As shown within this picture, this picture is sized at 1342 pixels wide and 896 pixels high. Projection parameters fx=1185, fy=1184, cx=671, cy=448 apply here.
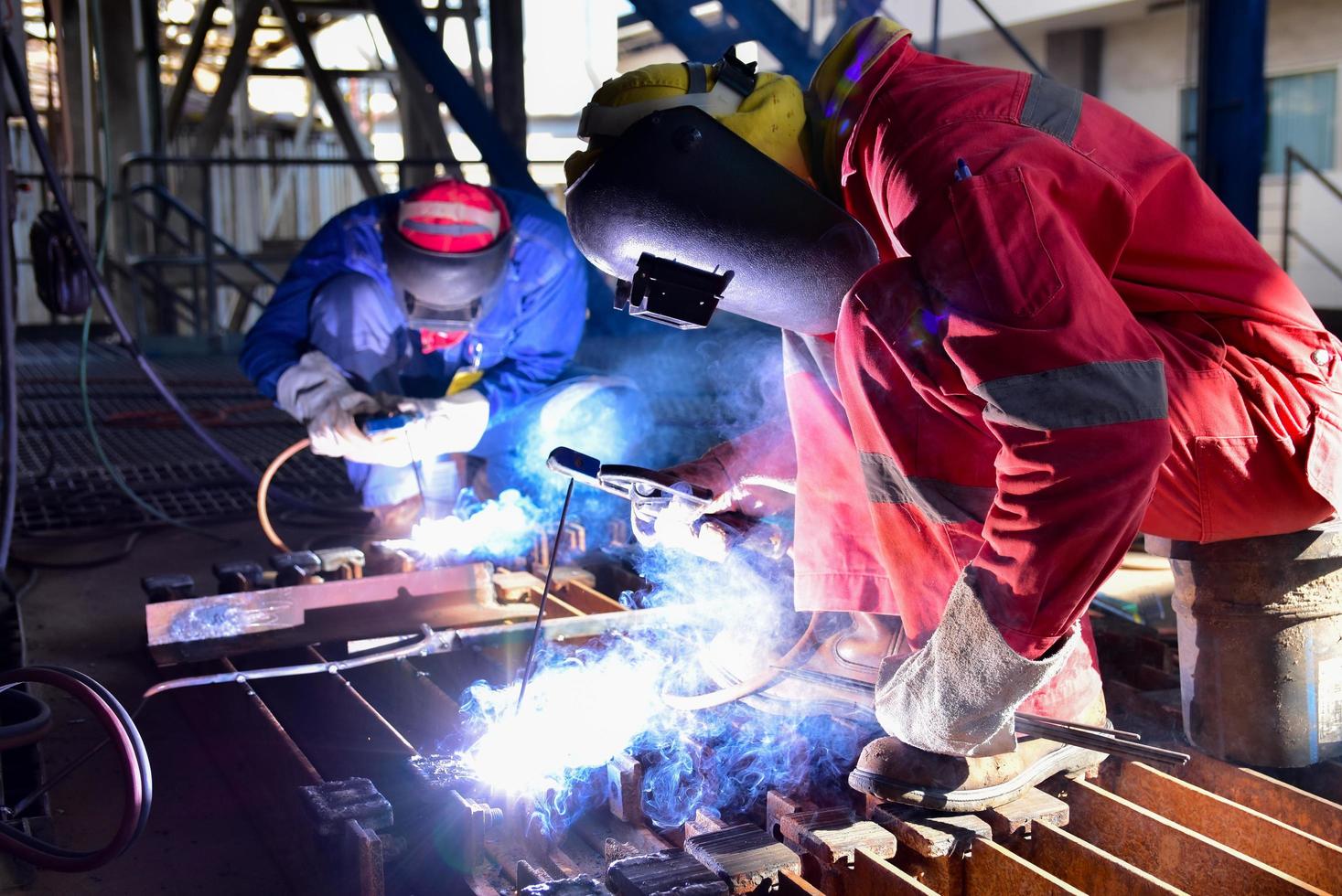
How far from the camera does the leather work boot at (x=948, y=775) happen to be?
1.79m

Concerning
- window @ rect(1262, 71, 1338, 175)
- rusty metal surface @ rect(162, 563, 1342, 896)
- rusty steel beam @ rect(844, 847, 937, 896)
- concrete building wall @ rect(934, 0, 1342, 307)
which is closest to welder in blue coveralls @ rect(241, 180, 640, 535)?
rusty metal surface @ rect(162, 563, 1342, 896)

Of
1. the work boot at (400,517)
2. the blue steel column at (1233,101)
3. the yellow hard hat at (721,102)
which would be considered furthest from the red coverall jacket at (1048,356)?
the blue steel column at (1233,101)

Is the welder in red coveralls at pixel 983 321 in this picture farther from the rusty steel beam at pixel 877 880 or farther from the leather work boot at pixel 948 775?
the rusty steel beam at pixel 877 880

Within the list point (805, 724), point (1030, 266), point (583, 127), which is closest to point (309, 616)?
point (805, 724)

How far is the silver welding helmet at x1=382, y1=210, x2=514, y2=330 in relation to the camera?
315cm

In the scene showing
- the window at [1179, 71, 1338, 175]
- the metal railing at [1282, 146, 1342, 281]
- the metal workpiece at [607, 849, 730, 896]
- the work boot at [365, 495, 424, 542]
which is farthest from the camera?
the window at [1179, 71, 1338, 175]

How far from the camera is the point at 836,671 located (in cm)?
213

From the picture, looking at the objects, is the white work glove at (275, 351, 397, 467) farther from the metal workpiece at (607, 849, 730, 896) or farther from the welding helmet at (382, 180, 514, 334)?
the metal workpiece at (607, 849, 730, 896)

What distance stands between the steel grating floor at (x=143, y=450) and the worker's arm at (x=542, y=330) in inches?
49.0

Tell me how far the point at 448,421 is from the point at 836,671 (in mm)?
1659

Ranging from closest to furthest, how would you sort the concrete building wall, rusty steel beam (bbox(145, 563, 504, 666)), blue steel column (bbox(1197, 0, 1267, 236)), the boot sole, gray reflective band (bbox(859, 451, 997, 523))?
gray reflective band (bbox(859, 451, 997, 523)), the boot sole, rusty steel beam (bbox(145, 563, 504, 666)), blue steel column (bbox(1197, 0, 1267, 236)), the concrete building wall

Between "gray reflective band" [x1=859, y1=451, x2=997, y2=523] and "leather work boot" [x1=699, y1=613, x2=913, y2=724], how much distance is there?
39 cm

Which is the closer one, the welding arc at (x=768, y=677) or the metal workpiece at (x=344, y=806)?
the metal workpiece at (x=344, y=806)

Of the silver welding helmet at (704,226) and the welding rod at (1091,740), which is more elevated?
the silver welding helmet at (704,226)
